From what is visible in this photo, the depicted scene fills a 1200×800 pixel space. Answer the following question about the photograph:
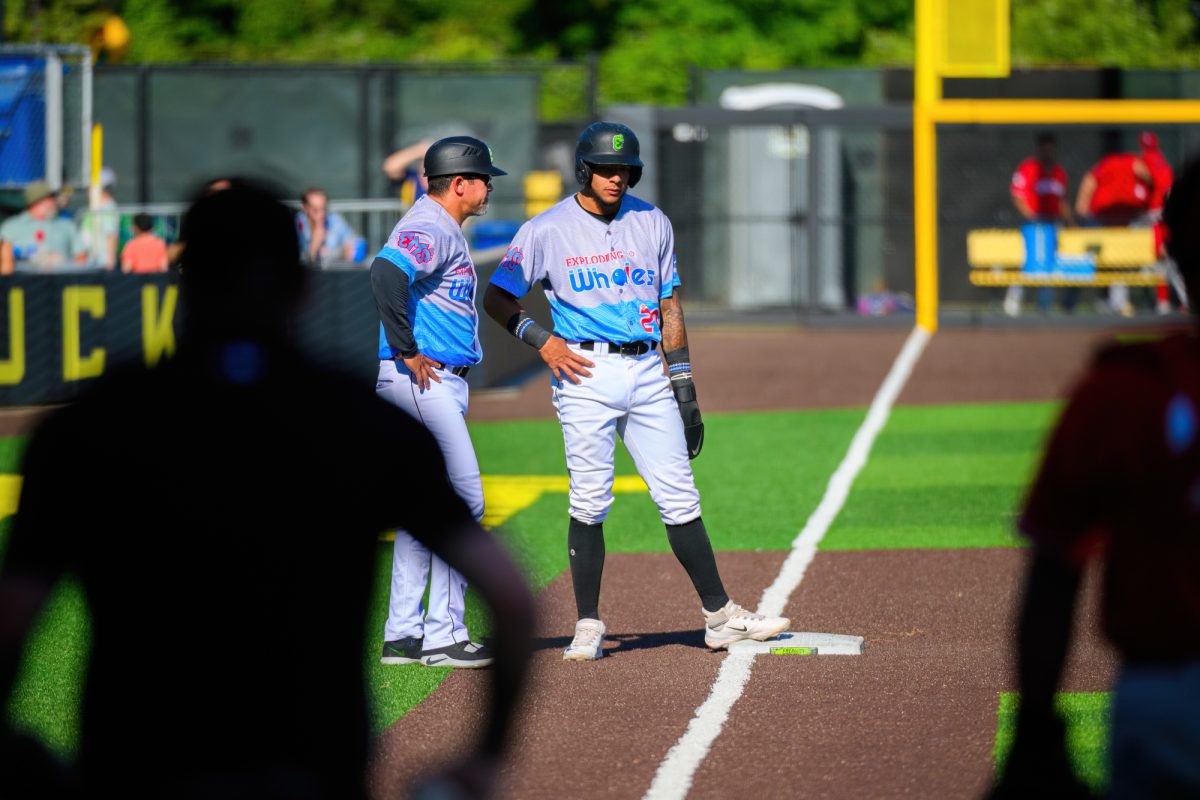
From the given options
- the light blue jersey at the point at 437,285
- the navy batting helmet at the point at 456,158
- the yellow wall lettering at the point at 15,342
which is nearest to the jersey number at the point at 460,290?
the light blue jersey at the point at 437,285

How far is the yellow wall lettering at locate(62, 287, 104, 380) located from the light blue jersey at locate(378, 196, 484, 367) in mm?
9572

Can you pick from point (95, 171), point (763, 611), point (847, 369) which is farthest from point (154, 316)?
point (763, 611)

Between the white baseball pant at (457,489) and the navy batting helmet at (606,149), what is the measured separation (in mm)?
1002

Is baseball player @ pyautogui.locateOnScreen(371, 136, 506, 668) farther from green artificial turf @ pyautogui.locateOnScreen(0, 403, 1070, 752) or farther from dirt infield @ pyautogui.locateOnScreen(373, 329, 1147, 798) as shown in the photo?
dirt infield @ pyautogui.locateOnScreen(373, 329, 1147, 798)

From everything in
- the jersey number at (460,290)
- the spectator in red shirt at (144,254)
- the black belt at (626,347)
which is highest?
the spectator in red shirt at (144,254)

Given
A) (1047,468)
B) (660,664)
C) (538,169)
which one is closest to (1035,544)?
(1047,468)

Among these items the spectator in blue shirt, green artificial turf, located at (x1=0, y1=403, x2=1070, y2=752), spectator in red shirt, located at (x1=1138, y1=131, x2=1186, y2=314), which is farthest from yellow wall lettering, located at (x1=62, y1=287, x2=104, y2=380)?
spectator in red shirt, located at (x1=1138, y1=131, x2=1186, y2=314)

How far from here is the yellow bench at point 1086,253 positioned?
2302cm

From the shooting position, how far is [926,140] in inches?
829

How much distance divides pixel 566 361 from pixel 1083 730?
91.8 inches

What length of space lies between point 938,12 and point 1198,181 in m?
18.4

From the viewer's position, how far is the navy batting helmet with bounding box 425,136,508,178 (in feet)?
22.6

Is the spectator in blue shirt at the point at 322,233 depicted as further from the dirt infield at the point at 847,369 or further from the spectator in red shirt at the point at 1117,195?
the spectator in red shirt at the point at 1117,195

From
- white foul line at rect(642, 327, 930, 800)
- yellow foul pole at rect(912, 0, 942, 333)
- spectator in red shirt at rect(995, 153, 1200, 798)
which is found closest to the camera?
spectator in red shirt at rect(995, 153, 1200, 798)
